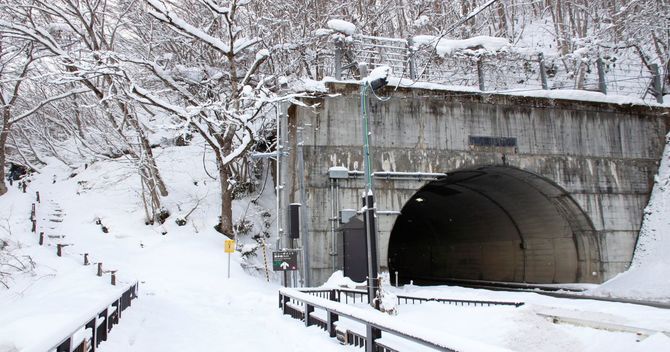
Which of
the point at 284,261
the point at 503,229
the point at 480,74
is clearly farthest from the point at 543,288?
the point at 284,261

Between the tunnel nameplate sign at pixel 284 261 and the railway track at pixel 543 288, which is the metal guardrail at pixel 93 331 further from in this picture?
the railway track at pixel 543 288

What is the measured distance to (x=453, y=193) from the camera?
24.6 metres

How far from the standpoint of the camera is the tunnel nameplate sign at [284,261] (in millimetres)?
14469

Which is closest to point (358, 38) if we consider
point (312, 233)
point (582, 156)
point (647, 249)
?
point (312, 233)

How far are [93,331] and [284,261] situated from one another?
7.73 m

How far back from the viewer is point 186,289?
52.5ft

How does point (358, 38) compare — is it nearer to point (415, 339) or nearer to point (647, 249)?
point (647, 249)

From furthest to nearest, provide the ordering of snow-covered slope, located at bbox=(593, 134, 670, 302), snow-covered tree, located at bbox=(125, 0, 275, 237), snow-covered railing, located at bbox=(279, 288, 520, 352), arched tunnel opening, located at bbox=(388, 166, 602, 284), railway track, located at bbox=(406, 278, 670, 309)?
snow-covered tree, located at bbox=(125, 0, 275, 237), arched tunnel opening, located at bbox=(388, 166, 602, 284), snow-covered slope, located at bbox=(593, 134, 670, 302), railway track, located at bbox=(406, 278, 670, 309), snow-covered railing, located at bbox=(279, 288, 520, 352)

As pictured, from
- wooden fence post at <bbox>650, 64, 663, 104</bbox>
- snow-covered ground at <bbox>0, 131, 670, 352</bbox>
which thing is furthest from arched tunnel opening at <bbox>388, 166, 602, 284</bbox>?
wooden fence post at <bbox>650, 64, 663, 104</bbox>

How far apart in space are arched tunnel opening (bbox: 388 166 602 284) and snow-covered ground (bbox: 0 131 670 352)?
2.44m

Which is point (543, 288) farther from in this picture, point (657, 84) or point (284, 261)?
point (284, 261)

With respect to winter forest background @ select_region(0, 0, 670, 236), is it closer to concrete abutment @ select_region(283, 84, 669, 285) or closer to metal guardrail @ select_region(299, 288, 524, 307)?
concrete abutment @ select_region(283, 84, 669, 285)

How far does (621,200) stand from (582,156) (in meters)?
2.21

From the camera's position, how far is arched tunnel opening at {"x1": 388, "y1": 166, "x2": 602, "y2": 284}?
1928 centimetres
